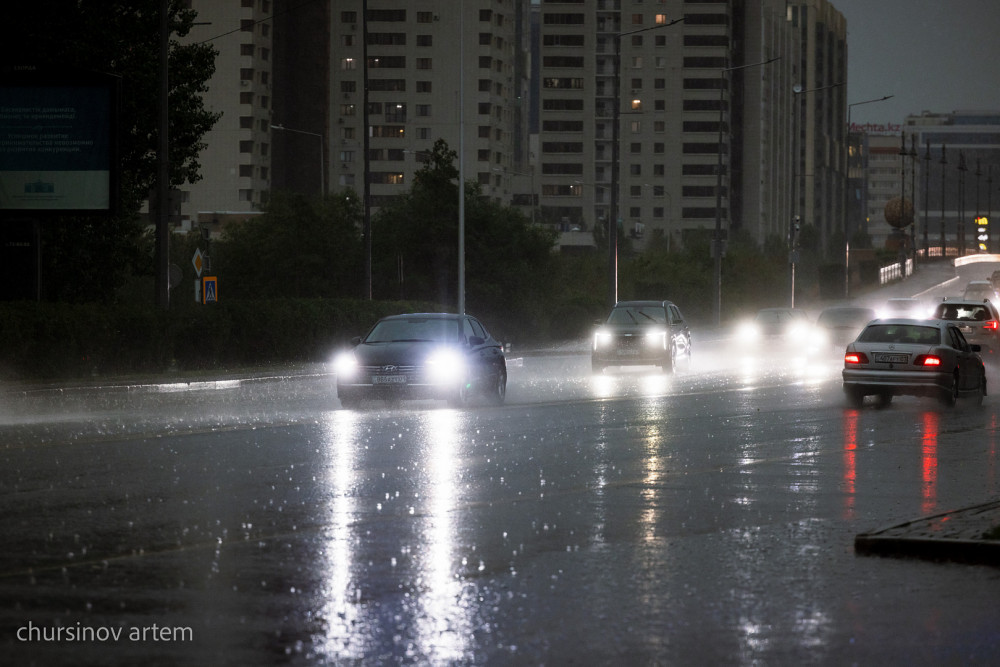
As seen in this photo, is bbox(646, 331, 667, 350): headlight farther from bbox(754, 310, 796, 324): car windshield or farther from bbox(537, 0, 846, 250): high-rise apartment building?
bbox(537, 0, 846, 250): high-rise apartment building

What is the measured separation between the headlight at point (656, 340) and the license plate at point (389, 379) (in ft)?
41.2

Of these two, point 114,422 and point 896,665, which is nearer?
point 896,665

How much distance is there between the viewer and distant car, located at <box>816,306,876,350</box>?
45719mm

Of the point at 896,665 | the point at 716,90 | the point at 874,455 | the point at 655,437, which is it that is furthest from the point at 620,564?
the point at 716,90

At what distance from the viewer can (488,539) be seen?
9797 mm

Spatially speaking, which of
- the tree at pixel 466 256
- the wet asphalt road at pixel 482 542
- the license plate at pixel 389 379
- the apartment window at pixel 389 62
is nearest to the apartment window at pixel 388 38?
the apartment window at pixel 389 62

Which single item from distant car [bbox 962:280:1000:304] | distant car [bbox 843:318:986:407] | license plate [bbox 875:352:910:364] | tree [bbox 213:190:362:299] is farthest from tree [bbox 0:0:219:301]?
distant car [bbox 962:280:1000:304]

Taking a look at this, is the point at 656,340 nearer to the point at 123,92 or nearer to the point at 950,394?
the point at 950,394

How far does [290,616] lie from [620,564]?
2.30 metres

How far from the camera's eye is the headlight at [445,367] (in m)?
22.2

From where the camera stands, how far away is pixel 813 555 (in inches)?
361

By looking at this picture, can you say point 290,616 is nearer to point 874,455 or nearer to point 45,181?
point 874,455

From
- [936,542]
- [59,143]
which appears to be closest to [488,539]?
[936,542]

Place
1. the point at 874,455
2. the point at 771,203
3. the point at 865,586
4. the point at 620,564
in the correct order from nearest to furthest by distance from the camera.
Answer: the point at 865,586, the point at 620,564, the point at 874,455, the point at 771,203
